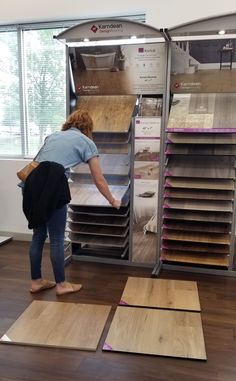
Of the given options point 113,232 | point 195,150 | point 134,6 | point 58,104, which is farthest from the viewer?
point 58,104

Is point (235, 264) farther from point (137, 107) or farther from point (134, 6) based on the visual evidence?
point (134, 6)

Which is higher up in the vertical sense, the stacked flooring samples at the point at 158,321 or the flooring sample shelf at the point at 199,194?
the flooring sample shelf at the point at 199,194

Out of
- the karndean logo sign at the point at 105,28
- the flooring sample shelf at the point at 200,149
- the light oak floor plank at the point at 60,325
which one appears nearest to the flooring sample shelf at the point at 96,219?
the flooring sample shelf at the point at 200,149

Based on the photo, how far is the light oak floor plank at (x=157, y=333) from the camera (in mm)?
Answer: 1947

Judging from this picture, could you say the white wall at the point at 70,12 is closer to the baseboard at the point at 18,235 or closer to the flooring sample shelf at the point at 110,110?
the baseboard at the point at 18,235

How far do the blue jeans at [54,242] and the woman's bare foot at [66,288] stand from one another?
36 mm

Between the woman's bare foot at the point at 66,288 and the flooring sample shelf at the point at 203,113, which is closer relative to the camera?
the woman's bare foot at the point at 66,288

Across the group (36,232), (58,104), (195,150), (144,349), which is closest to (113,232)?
(36,232)

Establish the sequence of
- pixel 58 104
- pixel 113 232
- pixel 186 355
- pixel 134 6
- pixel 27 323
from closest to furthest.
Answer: pixel 186 355 → pixel 27 323 → pixel 113 232 → pixel 134 6 → pixel 58 104

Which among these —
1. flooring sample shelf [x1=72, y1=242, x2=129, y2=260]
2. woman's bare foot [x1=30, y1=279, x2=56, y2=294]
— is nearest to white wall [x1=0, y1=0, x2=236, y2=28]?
flooring sample shelf [x1=72, y1=242, x2=129, y2=260]

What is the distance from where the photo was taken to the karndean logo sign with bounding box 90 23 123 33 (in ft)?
8.86

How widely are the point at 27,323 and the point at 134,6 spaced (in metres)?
2.93

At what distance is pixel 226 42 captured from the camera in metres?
2.74

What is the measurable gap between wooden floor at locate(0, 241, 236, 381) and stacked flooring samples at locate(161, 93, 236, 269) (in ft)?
0.79
